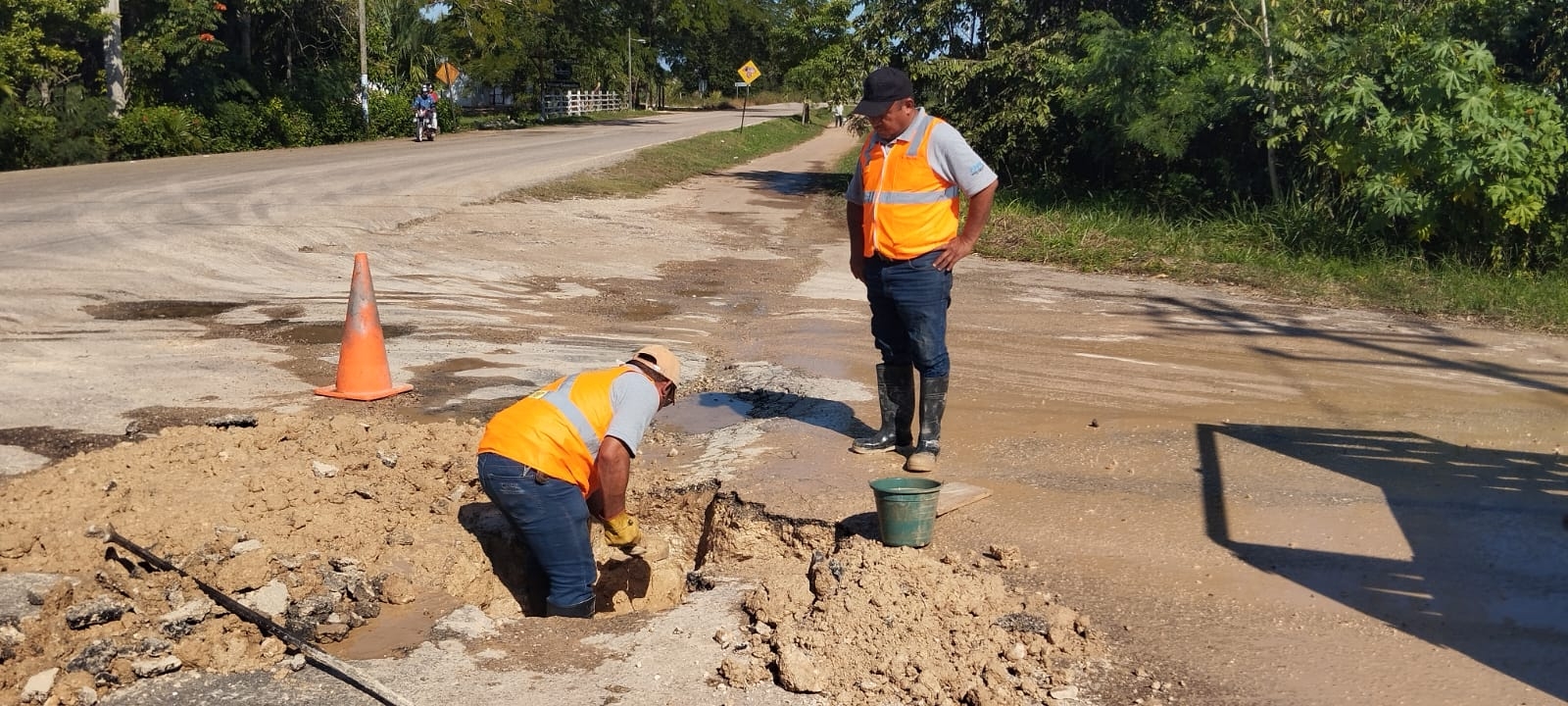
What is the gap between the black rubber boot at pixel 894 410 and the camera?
623cm

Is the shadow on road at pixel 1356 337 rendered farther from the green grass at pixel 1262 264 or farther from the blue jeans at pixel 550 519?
the blue jeans at pixel 550 519

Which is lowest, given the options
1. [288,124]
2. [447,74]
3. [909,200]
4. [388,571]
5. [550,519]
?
[388,571]

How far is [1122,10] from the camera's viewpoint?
19062 millimetres

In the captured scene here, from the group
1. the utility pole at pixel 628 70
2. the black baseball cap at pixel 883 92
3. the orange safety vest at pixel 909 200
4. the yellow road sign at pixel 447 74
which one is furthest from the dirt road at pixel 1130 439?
the utility pole at pixel 628 70

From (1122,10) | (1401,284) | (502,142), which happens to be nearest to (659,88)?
(502,142)

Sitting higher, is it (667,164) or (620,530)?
(667,164)

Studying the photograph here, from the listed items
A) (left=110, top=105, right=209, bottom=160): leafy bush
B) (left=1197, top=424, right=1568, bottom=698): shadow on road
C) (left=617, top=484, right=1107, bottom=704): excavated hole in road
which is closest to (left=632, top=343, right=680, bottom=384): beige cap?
(left=617, top=484, right=1107, bottom=704): excavated hole in road

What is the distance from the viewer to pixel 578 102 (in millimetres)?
65438

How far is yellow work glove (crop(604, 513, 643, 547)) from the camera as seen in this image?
5148mm

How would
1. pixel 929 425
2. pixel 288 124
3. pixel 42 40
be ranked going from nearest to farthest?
pixel 929 425 < pixel 42 40 < pixel 288 124

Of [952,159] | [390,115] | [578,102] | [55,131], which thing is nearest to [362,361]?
[952,159]

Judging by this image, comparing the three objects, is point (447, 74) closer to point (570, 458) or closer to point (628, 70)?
point (628, 70)

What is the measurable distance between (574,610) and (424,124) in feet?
106

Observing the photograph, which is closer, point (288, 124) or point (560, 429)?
point (560, 429)
